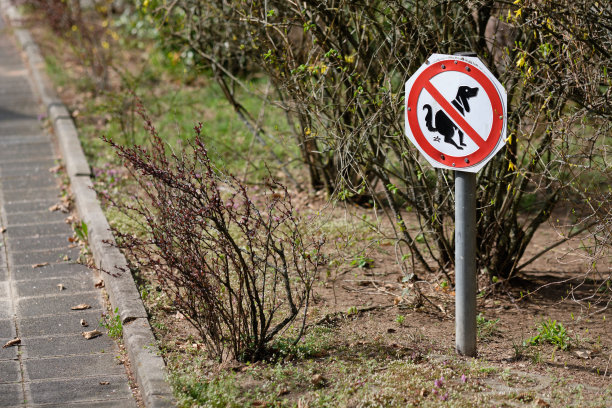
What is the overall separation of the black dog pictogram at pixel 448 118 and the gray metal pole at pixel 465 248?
211 mm

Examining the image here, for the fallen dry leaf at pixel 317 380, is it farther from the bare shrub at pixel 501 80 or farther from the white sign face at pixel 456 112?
the white sign face at pixel 456 112

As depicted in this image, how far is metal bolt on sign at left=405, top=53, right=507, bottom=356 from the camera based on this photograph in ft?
12.6

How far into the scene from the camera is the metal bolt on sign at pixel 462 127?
12.6 feet

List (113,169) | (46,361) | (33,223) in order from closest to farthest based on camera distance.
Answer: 1. (46,361)
2. (33,223)
3. (113,169)

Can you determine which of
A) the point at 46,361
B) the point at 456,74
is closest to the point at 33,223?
the point at 46,361

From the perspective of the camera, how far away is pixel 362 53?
18.0 feet

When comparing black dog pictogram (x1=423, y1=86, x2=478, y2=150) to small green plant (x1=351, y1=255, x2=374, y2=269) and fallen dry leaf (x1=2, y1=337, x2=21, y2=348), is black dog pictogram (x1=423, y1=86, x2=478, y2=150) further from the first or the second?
fallen dry leaf (x1=2, y1=337, x2=21, y2=348)

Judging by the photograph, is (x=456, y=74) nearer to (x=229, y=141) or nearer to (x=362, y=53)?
(x=362, y=53)

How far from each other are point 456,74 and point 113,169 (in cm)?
536

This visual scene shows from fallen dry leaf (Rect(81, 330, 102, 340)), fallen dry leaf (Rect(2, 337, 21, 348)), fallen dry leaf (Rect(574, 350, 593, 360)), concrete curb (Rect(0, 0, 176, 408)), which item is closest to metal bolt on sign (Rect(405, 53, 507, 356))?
fallen dry leaf (Rect(574, 350, 593, 360))

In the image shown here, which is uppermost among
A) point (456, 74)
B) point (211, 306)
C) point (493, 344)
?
point (456, 74)

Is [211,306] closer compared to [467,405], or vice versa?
[467,405]

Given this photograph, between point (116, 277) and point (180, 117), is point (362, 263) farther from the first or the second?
point (180, 117)

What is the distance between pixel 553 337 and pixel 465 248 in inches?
38.0
